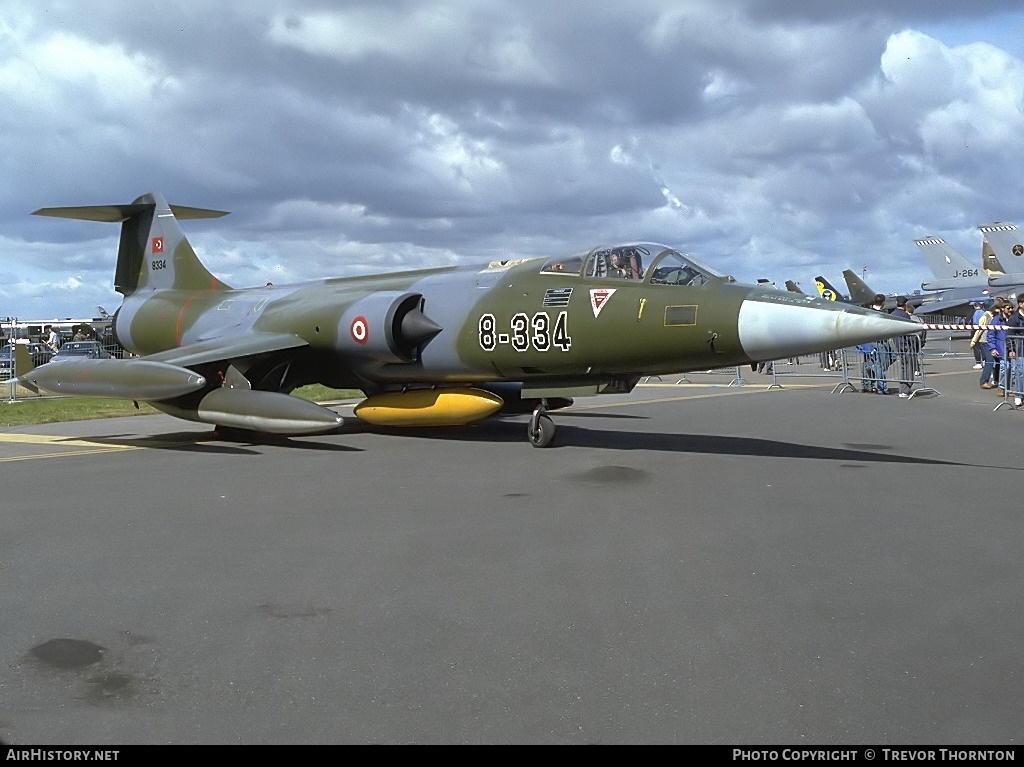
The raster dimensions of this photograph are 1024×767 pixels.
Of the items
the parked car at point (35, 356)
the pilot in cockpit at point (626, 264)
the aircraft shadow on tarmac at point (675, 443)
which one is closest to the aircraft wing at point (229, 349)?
the aircraft shadow on tarmac at point (675, 443)

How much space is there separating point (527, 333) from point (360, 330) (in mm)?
2540

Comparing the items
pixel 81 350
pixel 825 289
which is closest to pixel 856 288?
pixel 825 289

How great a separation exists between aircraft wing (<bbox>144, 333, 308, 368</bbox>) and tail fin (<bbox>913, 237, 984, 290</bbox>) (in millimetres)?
55287

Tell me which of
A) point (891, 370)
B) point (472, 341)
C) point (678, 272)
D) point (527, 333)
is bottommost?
point (891, 370)

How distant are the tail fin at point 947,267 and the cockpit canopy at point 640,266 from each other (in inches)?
2148

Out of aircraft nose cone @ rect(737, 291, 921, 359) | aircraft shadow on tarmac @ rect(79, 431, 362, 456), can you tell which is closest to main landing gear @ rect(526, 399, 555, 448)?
aircraft shadow on tarmac @ rect(79, 431, 362, 456)

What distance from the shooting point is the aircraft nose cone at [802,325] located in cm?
Answer: 837

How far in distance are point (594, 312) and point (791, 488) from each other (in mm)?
3309

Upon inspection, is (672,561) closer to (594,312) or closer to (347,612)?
(347,612)

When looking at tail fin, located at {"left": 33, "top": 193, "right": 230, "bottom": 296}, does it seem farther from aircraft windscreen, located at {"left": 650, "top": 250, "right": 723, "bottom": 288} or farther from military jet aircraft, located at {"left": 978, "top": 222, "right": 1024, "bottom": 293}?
Answer: military jet aircraft, located at {"left": 978, "top": 222, "right": 1024, "bottom": 293}

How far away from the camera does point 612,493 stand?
26.3 feet

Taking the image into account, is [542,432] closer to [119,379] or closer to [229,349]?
[229,349]

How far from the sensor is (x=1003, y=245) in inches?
1855

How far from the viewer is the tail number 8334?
10656mm
